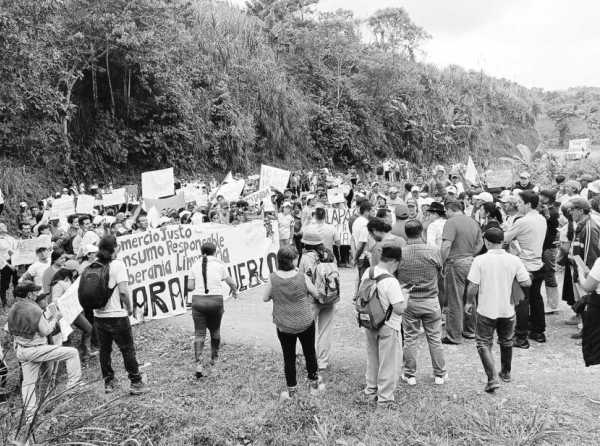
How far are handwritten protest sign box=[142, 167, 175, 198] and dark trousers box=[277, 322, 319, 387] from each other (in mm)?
7466

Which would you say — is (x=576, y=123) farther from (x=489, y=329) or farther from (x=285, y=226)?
(x=489, y=329)

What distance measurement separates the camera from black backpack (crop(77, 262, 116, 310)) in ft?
19.3

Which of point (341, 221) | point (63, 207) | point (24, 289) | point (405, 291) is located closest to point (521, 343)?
point (405, 291)

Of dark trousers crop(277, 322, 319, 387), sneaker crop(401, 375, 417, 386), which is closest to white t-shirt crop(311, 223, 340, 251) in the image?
dark trousers crop(277, 322, 319, 387)

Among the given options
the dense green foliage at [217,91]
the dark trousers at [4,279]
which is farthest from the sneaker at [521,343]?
the dense green foliage at [217,91]

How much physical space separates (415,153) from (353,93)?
6.69 m

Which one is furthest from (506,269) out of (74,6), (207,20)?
(207,20)

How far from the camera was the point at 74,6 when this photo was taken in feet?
59.0

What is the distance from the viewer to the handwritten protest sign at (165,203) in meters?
12.1

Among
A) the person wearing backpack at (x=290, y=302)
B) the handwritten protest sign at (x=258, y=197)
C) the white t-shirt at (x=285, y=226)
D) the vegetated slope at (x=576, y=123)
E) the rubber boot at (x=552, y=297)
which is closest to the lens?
the person wearing backpack at (x=290, y=302)

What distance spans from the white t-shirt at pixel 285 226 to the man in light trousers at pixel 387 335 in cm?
573

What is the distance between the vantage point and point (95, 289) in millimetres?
5891

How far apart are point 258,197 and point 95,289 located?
688 cm

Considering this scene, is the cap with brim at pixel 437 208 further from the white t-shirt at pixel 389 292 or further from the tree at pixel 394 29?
the tree at pixel 394 29
